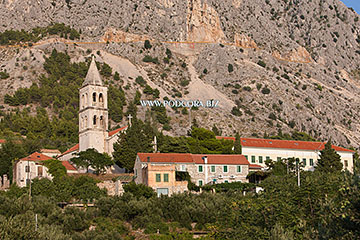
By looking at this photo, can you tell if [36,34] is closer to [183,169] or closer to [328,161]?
[183,169]

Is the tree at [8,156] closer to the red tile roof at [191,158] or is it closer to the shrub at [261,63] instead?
the red tile roof at [191,158]

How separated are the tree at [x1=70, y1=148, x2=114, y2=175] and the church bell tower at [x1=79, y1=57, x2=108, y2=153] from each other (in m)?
6.96

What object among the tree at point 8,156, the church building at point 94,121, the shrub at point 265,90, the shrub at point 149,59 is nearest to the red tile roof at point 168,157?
the church building at point 94,121

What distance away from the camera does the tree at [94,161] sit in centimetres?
7038

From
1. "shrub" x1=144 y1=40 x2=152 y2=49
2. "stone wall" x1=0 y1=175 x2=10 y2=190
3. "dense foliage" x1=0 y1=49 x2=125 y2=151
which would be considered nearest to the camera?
"stone wall" x1=0 y1=175 x2=10 y2=190

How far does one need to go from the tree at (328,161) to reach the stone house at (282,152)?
4216 mm

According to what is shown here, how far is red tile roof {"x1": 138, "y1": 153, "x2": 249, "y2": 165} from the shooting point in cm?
6488

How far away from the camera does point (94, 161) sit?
70562mm

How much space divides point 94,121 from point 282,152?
89.7 ft

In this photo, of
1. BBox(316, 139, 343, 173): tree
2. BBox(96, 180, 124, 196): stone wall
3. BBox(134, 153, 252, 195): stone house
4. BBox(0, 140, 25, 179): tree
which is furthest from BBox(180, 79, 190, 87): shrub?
BBox(96, 180, 124, 196): stone wall

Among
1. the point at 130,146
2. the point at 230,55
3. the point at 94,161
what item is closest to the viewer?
the point at 94,161

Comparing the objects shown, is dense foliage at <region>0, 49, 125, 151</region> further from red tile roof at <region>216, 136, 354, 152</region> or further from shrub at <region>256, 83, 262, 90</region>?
shrub at <region>256, 83, 262, 90</region>

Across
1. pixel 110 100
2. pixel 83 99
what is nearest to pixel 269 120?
pixel 110 100

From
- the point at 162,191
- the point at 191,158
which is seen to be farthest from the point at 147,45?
the point at 162,191
